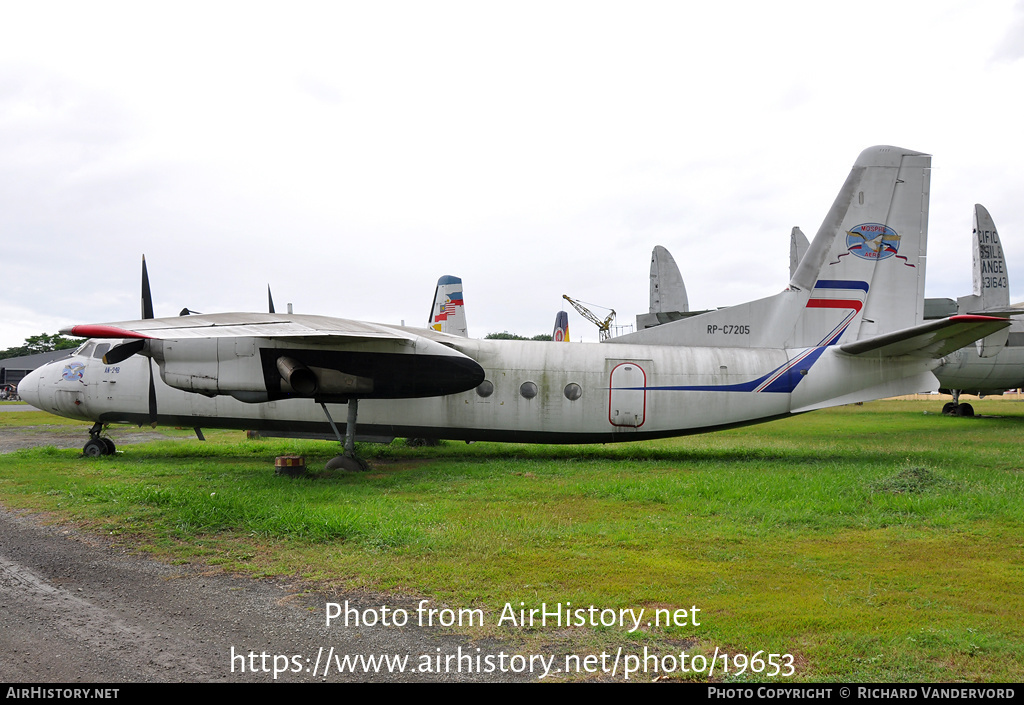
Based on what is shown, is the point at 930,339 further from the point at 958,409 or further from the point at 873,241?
the point at 958,409

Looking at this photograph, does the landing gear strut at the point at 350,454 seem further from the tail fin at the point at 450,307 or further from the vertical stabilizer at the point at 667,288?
the vertical stabilizer at the point at 667,288

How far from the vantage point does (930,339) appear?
12.2m

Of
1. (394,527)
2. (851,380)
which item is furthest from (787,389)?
(394,527)

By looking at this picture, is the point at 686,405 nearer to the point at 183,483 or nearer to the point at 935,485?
the point at 935,485

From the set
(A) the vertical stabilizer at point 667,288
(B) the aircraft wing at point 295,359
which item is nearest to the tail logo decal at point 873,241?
(B) the aircraft wing at point 295,359

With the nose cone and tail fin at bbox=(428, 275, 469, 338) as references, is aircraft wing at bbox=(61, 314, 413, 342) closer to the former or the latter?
the nose cone

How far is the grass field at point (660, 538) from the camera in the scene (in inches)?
177

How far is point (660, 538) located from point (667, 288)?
28353mm

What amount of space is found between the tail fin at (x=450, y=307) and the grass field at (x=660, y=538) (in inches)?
500

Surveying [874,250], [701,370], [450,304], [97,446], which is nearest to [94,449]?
[97,446]

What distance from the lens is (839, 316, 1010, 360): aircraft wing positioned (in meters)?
11.1

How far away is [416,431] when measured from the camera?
1370cm

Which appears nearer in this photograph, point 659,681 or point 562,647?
point 659,681
